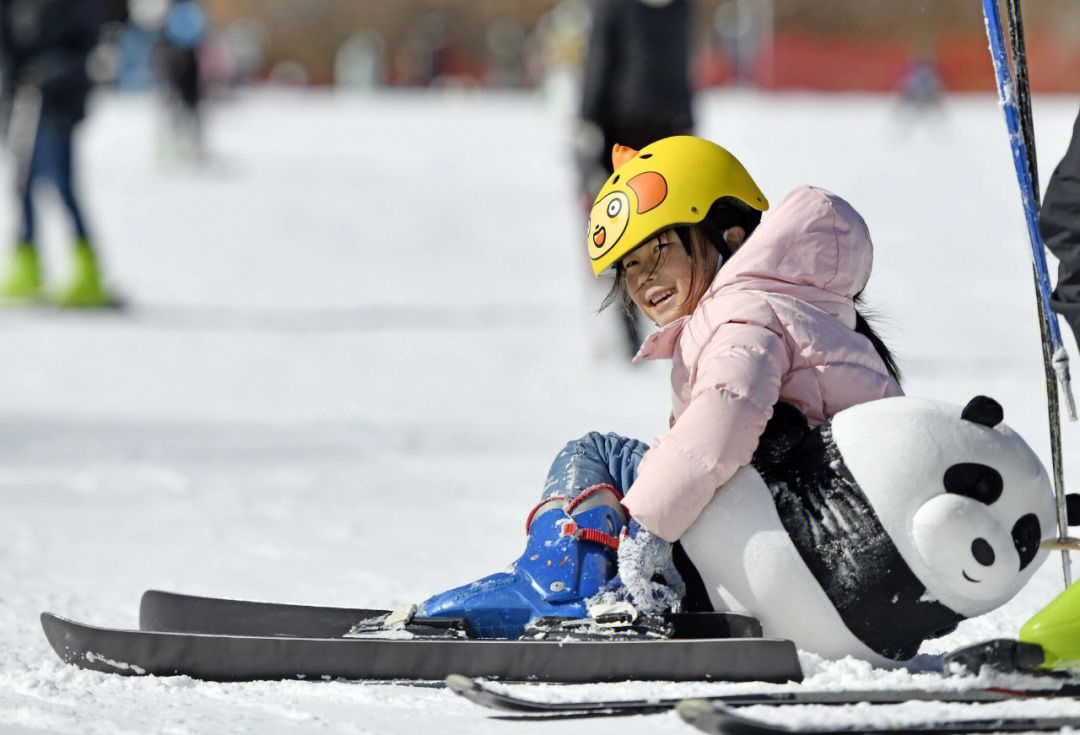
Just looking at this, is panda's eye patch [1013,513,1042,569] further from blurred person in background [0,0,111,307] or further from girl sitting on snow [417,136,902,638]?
blurred person in background [0,0,111,307]

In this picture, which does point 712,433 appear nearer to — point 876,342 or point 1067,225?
point 876,342

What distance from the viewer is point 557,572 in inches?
123

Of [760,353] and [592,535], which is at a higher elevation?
[760,353]

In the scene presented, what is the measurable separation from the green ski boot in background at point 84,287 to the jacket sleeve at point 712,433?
22.9 feet

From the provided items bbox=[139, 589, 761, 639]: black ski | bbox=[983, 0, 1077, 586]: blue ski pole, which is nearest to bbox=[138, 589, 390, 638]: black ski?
bbox=[139, 589, 761, 639]: black ski

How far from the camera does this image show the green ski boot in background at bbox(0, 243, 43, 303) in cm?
957

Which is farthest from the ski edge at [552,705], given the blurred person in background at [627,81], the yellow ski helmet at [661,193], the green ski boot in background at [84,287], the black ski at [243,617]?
the green ski boot in background at [84,287]

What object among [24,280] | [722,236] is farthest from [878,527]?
[24,280]

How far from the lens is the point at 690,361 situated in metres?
3.11

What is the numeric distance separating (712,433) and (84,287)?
7.25 m

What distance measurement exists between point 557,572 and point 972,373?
5.43m

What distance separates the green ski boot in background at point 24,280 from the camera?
9570 millimetres

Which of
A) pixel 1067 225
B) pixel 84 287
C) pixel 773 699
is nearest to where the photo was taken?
pixel 773 699

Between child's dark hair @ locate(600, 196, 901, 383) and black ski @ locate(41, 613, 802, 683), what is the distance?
712 mm
